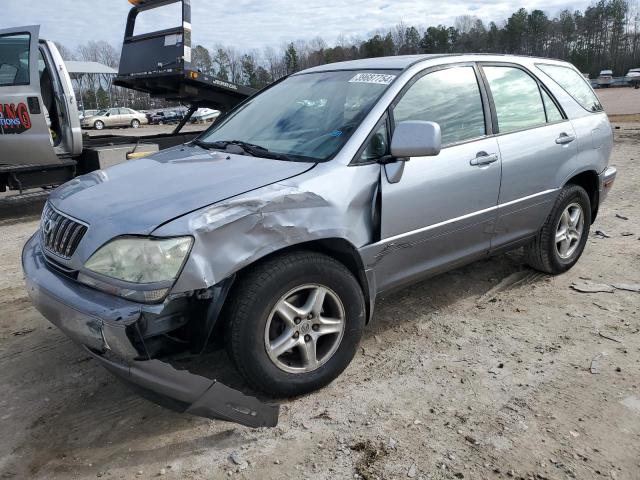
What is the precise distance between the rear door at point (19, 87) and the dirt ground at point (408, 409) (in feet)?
12.5

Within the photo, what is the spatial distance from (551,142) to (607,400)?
2072mm

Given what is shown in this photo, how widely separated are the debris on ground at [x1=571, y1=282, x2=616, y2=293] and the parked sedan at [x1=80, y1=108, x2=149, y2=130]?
38042 mm

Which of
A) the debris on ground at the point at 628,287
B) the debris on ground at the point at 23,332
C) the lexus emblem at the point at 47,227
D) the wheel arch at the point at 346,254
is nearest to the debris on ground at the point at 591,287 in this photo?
the debris on ground at the point at 628,287

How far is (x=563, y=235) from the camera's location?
451 cm

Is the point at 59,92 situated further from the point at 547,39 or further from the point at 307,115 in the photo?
the point at 547,39

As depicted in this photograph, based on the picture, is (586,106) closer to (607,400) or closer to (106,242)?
(607,400)

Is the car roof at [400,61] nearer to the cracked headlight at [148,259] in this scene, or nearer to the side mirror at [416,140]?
the side mirror at [416,140]

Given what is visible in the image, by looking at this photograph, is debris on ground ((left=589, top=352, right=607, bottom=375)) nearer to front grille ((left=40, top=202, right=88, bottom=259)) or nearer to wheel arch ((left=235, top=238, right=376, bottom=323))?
wheel arch ((left=235, top=238, right=376, bottom=323))

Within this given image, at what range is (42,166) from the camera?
7.22 metres

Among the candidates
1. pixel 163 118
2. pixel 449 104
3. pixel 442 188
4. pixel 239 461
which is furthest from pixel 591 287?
pixel 163 118

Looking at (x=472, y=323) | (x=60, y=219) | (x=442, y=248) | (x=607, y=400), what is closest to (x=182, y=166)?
(x=60, y=219)

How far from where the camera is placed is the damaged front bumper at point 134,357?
7.57 feet

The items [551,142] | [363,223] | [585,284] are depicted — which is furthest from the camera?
[585,284]

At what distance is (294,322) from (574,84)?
11.5 feet
